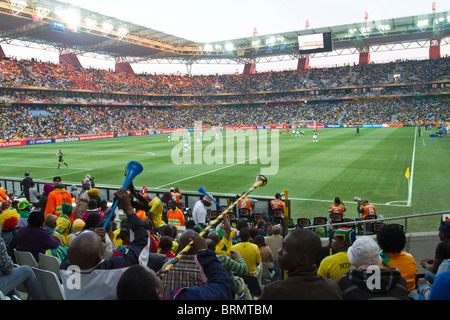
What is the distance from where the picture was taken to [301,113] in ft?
266

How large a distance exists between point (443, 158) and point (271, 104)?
6582cm

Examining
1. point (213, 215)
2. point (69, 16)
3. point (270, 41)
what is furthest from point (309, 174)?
point (270, 41)

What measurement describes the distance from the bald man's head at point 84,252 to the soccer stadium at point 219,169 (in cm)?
1

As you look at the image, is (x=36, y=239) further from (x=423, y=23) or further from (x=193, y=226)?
(x=423, y=23)

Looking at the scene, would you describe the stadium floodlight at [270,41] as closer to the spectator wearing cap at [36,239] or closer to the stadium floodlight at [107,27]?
the stadium floodlight at [107,27]

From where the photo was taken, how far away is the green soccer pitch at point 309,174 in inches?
594

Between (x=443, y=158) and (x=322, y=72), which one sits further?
(x=322, y=72)

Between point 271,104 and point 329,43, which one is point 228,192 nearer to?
point 329,43

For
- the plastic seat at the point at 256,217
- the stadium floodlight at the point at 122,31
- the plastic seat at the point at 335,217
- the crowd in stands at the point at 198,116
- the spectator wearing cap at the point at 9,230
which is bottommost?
the plastic seat at the point at 256,217

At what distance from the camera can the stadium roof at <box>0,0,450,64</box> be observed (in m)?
48.5

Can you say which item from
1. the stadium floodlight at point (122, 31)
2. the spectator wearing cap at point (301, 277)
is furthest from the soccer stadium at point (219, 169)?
the stadium floodlight at point (122, 31)

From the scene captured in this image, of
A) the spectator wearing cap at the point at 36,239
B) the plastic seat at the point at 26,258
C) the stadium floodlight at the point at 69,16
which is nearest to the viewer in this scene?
the plastic seat at the point at 26,258
